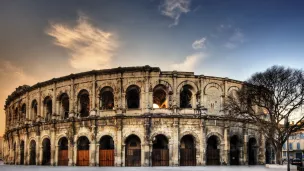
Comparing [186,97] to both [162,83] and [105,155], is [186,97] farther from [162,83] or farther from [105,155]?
[105,155]

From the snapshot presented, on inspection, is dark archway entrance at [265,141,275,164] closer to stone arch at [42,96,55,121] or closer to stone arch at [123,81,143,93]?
stone arch at [123,81,143,93]

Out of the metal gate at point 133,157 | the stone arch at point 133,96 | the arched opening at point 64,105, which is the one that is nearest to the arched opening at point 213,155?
the metal gate at point 133,157

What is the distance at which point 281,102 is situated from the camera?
25.3m

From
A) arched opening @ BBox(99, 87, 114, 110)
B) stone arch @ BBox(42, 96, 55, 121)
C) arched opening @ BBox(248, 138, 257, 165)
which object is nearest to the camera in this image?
arched opening @ BBox(99, 87, 114, 110)

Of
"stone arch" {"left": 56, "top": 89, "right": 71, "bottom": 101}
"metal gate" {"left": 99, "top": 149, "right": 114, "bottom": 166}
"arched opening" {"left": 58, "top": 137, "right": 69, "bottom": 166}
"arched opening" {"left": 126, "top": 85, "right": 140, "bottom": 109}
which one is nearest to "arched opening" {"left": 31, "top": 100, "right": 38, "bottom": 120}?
"stone arch" {"left": 56, "top": 89, "right": 71, "bottom": 101}

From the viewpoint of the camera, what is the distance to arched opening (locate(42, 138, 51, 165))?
32459mm

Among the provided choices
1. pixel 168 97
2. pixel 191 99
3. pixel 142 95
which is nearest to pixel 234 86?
pixel 191 99

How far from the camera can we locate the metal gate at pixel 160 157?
26.9 m

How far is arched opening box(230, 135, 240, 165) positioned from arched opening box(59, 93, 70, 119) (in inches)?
631

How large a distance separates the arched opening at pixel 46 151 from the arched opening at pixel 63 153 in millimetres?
2445

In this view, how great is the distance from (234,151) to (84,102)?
577 inches

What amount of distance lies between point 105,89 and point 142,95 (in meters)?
3.55

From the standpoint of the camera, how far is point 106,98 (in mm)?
30375

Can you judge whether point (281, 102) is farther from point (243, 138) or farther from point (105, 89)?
point (105, 89)
